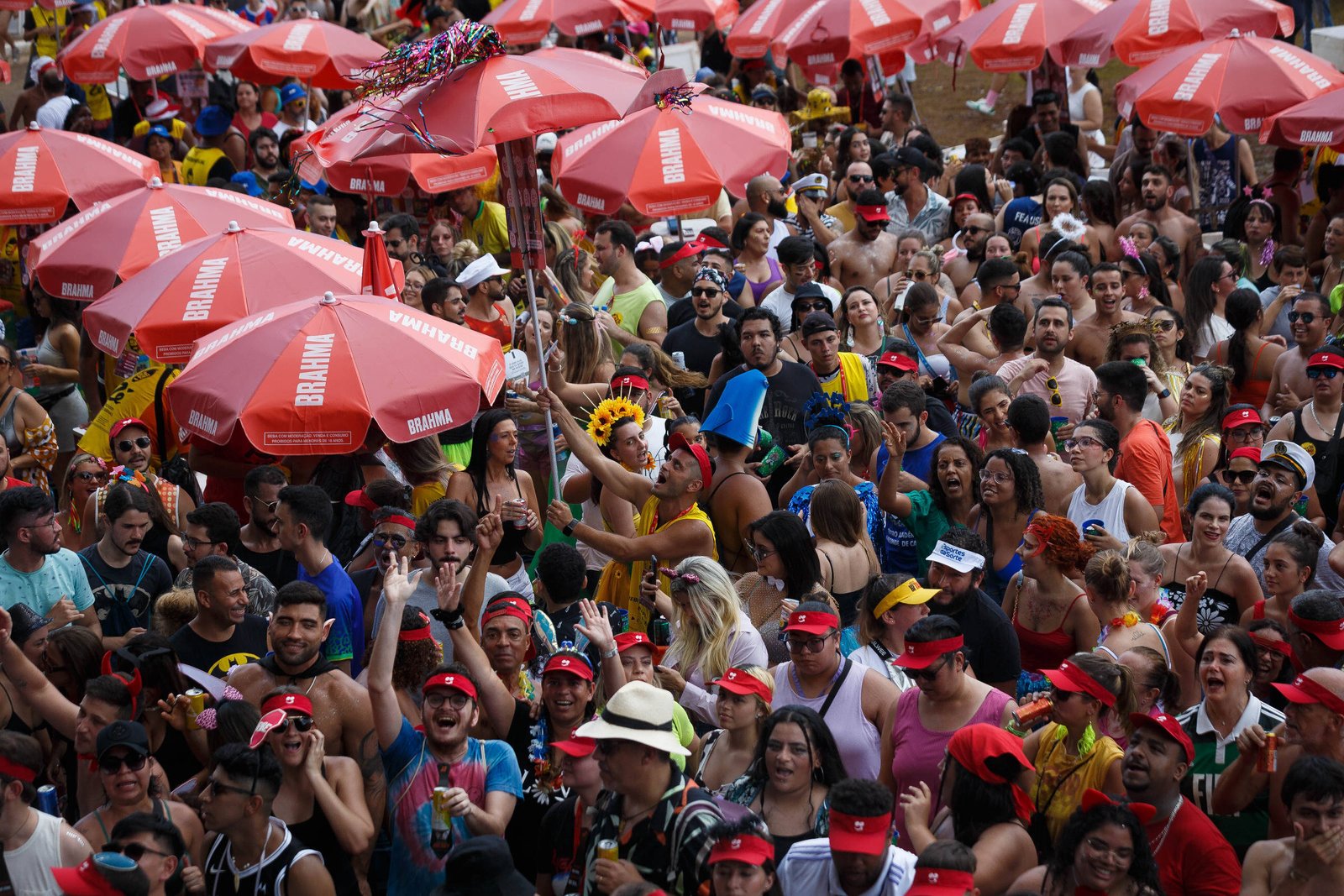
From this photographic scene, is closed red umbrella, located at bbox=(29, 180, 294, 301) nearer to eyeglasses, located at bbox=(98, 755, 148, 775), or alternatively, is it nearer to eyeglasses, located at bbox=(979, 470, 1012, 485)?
eyeglasses, located at bbox=(98, 755, 148, 775)

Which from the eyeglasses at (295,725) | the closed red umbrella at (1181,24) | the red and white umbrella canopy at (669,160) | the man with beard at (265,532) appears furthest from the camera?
the closed red umbrella at (1181,24)

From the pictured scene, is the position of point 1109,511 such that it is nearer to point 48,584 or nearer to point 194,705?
point 194,705

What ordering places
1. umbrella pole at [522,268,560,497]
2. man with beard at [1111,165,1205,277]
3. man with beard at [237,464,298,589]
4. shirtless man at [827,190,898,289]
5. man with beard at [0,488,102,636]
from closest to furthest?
man with beard at [0,488,102,636]
man with beard at [237,464,298,589]
umbrella pole at [522,268,560,497]
man with beard at [1111,165,1205,277]
shirtless man at [827,190,898,289]

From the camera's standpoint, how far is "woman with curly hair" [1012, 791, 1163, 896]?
455 cm

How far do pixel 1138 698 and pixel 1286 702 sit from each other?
0.51 m

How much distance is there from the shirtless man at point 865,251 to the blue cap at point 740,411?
3.94 metres

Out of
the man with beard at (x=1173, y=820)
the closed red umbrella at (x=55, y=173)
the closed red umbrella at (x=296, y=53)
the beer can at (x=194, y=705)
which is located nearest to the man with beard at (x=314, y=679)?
the beer can at (x=194, y=705)

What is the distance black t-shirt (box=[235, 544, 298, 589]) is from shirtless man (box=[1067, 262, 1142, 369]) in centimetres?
489

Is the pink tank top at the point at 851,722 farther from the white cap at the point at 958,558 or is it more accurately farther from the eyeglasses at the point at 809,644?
the white cap at the point at 958,558

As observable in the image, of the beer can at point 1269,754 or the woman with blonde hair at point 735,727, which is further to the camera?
the woman with blonde hair at point 735,727

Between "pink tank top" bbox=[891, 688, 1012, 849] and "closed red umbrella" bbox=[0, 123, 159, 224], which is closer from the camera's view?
"pink tank top" bbox=[891, 688, 1012, 849]

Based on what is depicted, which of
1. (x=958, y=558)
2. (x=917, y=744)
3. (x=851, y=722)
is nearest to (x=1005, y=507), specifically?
(x=958, y=558)

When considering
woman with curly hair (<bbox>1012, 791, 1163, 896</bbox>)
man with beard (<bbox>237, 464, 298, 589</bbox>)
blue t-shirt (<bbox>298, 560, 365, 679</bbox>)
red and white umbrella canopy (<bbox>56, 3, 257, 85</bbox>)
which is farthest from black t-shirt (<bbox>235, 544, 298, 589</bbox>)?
red and white umbrella canopy (<bbox>56, 3, 257, 85</bbox>)

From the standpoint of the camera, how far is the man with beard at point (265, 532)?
23.4 ft
